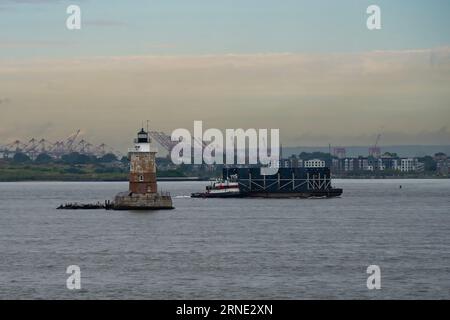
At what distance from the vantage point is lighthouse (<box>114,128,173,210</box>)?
9975cm

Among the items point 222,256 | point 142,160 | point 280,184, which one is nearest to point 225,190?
point 280,184

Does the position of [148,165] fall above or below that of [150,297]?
above

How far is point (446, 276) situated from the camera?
55.4 m

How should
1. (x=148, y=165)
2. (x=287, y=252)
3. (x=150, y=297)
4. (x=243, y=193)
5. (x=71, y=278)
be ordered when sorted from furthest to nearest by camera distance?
(x=243, y=193)
(x=148, y=165)
(x=287, y=252)
(x=71, y=278)
(x=150, y=297)

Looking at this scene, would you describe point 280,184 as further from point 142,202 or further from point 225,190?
point 142,202

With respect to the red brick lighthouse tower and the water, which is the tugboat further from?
the red brick lighthouse tower

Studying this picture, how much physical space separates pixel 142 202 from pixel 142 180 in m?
3.93

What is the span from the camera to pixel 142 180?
10169 centimetres

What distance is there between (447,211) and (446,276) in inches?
2989

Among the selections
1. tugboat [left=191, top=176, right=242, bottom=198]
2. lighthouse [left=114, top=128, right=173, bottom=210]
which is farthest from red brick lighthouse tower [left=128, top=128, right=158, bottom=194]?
tugboat [left=191, top=176, right=242, bottom=198]

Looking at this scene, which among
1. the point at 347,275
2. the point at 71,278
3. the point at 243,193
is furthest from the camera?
the point at 243,193

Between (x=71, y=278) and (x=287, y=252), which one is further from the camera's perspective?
(x=287, y=252)
